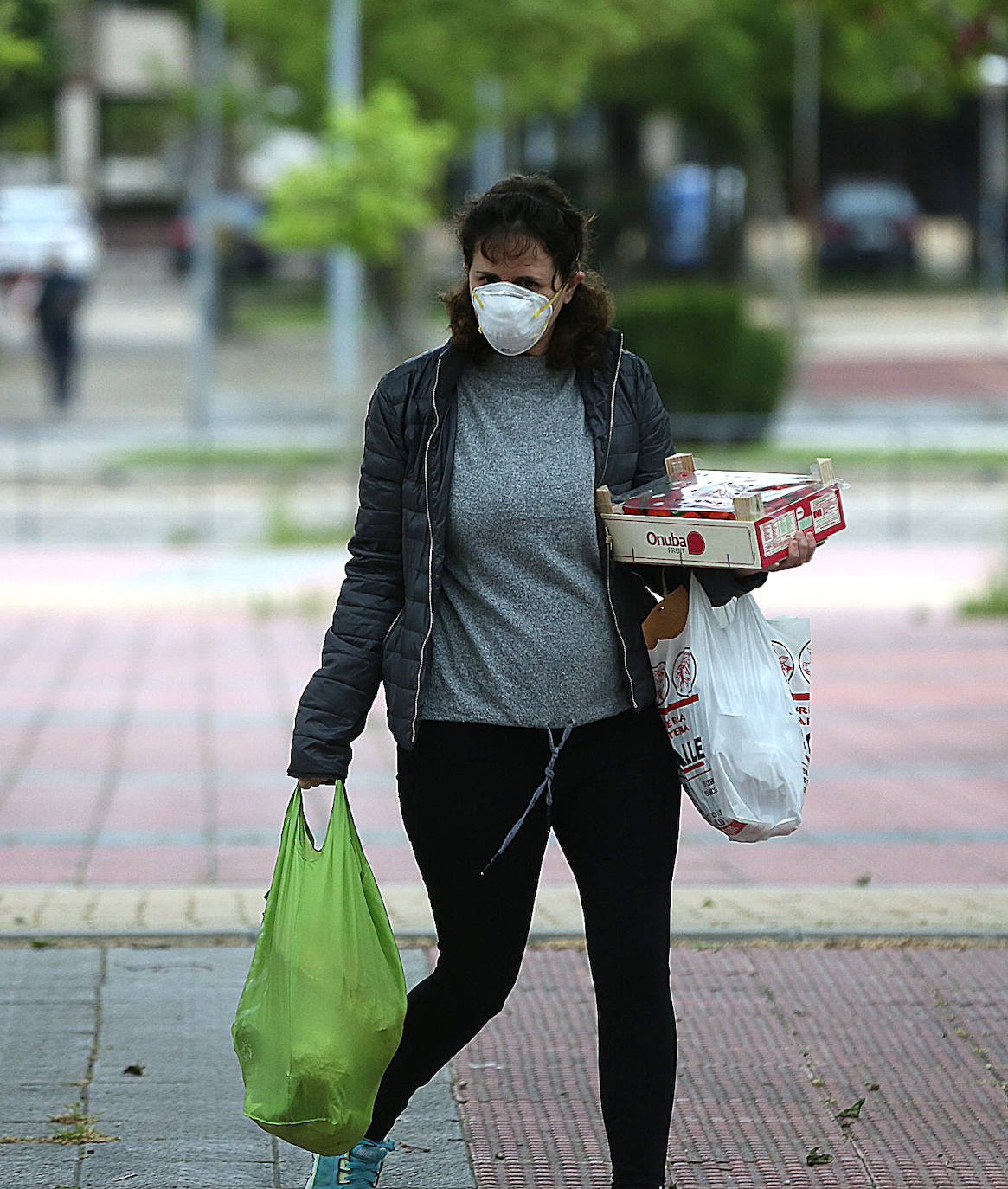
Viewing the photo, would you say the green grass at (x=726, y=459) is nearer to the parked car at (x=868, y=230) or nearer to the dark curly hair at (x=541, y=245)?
the dark curly hair at (x=541, y=245)

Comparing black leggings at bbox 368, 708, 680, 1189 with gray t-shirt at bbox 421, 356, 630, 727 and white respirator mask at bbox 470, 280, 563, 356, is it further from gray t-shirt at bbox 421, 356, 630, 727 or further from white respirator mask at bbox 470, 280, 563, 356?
white respirator mask at bbox 470, 280, 563, 356

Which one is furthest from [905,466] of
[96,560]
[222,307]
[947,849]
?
[222,307]

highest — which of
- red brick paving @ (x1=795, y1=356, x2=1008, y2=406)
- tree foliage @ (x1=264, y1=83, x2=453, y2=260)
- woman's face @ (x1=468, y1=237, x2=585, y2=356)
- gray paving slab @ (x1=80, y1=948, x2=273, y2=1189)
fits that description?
tree foliage @ (x1=264, y1=83, x2=453, y2=260)

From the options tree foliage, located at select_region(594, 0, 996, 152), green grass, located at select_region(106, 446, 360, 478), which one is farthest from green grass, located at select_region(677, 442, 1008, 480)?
tree foliage, located at select_region(594, 0, 996, 152)

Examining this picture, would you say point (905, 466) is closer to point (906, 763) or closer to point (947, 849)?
point (906, 763)

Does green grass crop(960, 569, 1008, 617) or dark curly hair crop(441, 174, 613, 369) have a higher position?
dark curly hair crop(441, 174, 613, 369)

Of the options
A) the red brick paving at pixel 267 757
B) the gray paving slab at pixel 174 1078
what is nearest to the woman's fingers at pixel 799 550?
the gray paving slab at pixel 174 1078

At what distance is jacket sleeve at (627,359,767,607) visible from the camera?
346 centimetres

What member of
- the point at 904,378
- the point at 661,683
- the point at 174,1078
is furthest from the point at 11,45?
the point at 904,378

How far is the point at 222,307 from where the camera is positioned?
35844 millimetres

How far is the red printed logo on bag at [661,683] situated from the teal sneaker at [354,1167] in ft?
3.13

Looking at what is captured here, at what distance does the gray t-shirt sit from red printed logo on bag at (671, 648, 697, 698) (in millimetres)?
91

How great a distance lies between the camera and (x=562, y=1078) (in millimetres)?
4422

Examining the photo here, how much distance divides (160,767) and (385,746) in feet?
2.98
